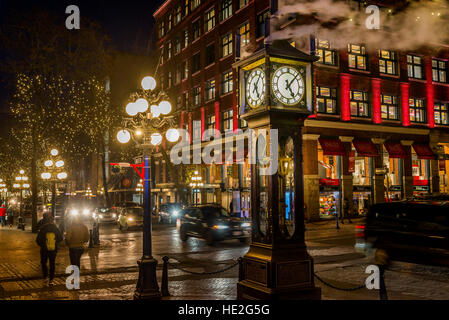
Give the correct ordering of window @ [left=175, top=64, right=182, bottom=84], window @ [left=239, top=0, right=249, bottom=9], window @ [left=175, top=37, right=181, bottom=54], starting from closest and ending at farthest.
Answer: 1. window @ [left=239, top=0, right=249, bottom=9]
2. window @ [left=175, top=64, right=182, bottom=84]
3. window @ [left=175, top=37, right=181, bottom=54]

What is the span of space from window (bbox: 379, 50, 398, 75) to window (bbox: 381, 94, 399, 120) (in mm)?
2154

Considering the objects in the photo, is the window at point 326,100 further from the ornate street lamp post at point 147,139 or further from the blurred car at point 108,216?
the ornate street lamp post at point 147,139

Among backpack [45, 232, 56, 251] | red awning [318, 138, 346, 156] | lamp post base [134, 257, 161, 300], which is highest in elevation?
red awning [318, 138, 346, 156]

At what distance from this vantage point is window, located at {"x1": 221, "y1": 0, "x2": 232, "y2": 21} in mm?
38188

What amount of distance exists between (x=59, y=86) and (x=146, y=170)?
18.8 metres

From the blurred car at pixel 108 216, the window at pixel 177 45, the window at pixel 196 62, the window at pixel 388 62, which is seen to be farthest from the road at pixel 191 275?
the window at pixel 177 45

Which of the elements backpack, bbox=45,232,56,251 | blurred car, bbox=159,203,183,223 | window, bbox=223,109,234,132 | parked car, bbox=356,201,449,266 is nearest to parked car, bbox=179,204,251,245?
parked car, bbox=356,201,449,266

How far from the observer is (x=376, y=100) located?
111ft

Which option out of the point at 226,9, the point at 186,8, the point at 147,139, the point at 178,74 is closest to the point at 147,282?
the point at 147,139

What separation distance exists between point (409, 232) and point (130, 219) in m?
20.3

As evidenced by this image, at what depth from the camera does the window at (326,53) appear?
102 feet

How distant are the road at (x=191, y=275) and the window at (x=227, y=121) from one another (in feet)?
65.1

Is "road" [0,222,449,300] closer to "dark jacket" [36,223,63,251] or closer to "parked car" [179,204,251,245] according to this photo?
"parked car" [179,204,251,245]
